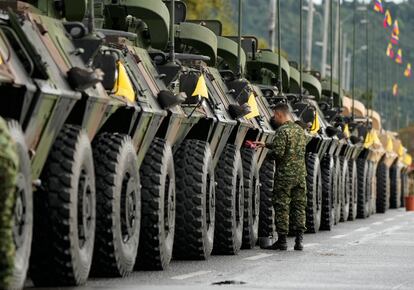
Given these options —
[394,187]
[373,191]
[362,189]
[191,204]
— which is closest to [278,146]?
[191,204]

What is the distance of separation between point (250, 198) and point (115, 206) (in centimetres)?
616

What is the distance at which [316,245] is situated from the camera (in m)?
21.7

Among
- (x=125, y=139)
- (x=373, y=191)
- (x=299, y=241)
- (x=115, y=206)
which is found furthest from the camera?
(x=373, y=191)

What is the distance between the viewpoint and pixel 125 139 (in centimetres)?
1463

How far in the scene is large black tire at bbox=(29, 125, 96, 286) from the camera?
12.6 m

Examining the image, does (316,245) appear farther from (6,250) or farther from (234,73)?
(6,250)

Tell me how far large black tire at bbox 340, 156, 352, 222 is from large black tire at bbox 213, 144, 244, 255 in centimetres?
1045

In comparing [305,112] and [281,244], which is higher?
[305,112]

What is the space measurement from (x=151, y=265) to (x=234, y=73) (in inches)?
258

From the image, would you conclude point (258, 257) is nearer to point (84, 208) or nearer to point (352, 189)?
point (84, 208)

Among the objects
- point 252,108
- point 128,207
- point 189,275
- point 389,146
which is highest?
point 389,146

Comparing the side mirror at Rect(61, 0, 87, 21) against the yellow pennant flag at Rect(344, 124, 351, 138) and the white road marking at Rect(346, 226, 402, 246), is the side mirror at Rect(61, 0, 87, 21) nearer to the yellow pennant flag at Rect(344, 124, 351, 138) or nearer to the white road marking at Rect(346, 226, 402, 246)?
the white road marking at Rect(346, 226, 402, 246)

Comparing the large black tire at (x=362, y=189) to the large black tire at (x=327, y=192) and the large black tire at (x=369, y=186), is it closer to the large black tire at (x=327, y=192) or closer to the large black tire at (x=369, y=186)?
the large black tire at (x=369, y=186)

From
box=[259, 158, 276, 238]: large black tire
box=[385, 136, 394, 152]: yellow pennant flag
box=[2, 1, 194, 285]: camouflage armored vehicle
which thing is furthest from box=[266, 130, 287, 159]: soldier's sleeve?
box=[385, 136, 394, 152]: yellow pennant flag
